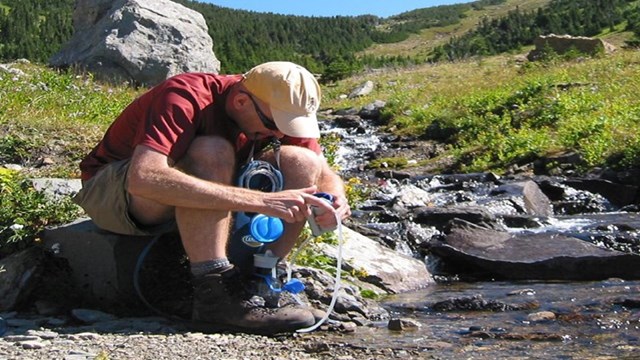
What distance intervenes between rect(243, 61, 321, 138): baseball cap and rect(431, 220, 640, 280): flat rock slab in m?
3.23

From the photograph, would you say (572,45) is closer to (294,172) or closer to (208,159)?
(294,172)

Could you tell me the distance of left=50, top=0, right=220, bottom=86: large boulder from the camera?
18.2 metres

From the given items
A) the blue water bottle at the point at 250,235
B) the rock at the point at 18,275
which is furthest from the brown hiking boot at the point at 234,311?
the rock at the point at 18,275

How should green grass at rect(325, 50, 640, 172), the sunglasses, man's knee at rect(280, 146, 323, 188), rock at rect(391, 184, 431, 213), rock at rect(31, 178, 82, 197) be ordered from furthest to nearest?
1. green grass at rect(325, 50, 640, 172)
2. rock at rect(391, 184, 431, 213)
3. rock at rect(31, 178, 82, 197)
4. man's knee at rect(280, 146, 323, 188)
5. the sunglasses

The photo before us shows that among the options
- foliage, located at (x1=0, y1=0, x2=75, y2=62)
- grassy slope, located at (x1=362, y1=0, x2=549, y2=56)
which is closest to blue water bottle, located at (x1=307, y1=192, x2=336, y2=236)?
foliage, located at (x1=0, y1=0, x2=75, y2=62)

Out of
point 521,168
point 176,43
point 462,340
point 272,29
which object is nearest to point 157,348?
point 462,340

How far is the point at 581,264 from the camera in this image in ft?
21.2

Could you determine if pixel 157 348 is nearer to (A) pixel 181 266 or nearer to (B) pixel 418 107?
(A) pixel 181 266

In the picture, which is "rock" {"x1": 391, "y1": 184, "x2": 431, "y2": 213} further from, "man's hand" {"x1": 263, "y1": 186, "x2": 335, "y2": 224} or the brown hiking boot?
"man's hand" {"x1": 263, "y1": 186, "x2": 335, "y2": 224}

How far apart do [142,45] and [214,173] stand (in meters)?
15.4

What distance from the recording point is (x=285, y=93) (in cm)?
380

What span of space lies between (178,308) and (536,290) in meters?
2.62

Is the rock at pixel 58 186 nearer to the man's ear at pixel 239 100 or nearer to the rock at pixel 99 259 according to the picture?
the rock at pixel 99 259

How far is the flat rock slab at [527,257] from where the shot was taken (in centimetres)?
639
